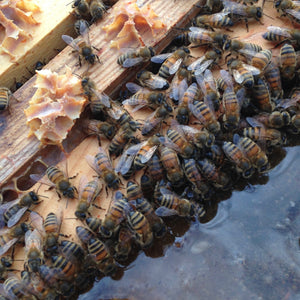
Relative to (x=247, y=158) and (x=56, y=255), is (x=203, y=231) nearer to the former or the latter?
(x=247, y=158)

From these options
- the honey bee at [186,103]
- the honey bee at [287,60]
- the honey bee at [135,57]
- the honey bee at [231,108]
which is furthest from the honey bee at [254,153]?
the honey bee at [135,57]

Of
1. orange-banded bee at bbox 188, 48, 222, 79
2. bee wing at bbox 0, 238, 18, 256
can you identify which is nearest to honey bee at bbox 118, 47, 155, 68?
orange-banded bee at bbox 188, 48, 222, 79

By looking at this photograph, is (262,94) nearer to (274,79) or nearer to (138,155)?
(274,79)

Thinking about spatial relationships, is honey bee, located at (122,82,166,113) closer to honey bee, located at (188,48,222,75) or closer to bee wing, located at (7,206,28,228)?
honey bee, located at (188,48,222,75)

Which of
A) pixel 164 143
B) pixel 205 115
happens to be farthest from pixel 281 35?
pixel 164 143

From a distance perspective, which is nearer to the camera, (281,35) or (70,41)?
(281,35)

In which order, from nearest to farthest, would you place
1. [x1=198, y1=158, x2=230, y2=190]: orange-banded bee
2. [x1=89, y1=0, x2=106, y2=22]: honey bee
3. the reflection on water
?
the reflection on water
[x1=198, y1=158, x2=230, y2=190]: orange-banded bee
[x1=89, y1=0, x2=106, y2=22]: honey bee

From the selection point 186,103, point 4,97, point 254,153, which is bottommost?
point 254,153

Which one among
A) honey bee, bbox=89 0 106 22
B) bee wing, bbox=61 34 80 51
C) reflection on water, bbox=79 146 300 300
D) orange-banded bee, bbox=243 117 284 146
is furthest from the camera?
honey bee, bbox=89 0 106 22
